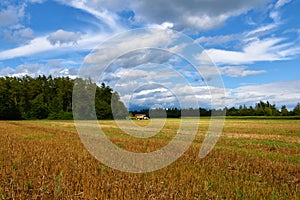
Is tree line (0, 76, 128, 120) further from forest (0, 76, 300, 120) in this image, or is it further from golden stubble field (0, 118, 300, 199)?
golden stubble field (0, 118, 300, 199)

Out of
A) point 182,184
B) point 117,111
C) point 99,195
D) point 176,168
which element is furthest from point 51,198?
point 117,111

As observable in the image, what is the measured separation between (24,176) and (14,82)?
7890cm

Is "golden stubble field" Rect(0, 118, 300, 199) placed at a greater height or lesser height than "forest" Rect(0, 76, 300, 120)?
lesser

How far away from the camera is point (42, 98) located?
7881 cm

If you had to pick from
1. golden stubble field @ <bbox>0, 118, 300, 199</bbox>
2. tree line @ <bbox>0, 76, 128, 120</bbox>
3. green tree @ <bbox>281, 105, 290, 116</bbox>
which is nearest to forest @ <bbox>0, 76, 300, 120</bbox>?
tree line @ <bbox>0, 76, 128, 120</bbox>

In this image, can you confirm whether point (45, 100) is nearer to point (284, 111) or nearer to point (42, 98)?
point (42, 98)

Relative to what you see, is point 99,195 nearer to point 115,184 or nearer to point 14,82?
point 115,184

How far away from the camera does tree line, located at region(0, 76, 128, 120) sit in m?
73.5

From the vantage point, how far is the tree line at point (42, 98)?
7353 cm

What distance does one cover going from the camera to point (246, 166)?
9.70 metres

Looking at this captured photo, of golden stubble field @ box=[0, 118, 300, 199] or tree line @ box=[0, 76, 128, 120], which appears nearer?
golden stubble field @ box=[0, 118, 300, 199]

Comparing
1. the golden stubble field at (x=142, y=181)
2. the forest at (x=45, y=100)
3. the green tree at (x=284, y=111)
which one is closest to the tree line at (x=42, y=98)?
the forest at (x=45, y=100)

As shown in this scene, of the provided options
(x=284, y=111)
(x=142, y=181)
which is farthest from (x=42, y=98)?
(x=284, y=111)

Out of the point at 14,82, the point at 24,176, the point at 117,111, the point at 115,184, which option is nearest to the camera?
the point at 115,184
